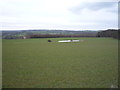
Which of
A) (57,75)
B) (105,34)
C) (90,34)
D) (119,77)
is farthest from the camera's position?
(90,34)

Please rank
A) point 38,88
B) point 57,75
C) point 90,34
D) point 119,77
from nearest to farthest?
point 38,88 < point 119,77 < point 57,75 < point 90,34

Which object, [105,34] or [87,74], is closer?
[87,74]

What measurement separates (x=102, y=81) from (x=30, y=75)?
1558 millimetres

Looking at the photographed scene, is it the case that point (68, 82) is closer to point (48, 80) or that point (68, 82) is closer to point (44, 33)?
point (48, 80)

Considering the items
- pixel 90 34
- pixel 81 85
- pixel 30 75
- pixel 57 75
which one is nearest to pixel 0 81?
pixel 30 75

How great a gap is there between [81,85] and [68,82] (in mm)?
281

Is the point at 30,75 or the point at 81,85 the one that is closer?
the point at 81,85

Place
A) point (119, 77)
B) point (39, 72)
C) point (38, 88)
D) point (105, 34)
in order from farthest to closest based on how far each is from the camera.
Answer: point (105, 34) < point (39, 72) < point (119, 77) < point (38, 88)

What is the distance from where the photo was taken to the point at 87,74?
3297 millimetres

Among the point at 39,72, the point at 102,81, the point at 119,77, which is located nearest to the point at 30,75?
the point at 39,72

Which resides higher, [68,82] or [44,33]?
[44,33]

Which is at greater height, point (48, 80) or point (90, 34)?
point (90, 34)

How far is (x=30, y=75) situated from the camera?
3.27m

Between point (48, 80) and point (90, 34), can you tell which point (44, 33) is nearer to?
point (90, 34)
